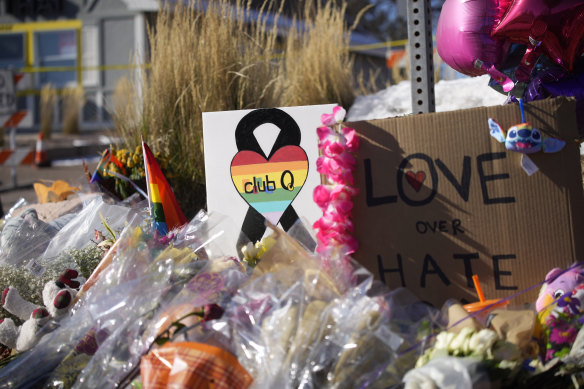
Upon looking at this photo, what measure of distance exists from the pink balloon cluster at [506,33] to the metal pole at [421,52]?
0.20m

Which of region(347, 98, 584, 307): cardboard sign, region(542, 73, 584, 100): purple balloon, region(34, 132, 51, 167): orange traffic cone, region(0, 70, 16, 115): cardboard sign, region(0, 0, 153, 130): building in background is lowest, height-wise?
region(347, 98, 584, 307): cardboard sign

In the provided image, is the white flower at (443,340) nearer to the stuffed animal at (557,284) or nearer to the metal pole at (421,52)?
the stuffed animal at (557,284)

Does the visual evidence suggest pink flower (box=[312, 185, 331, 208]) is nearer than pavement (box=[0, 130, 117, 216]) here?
Yes

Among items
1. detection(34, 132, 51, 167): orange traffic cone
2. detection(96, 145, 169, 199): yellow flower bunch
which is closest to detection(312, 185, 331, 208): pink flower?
detection(96, 145, 169, 199): yellow flower bunch

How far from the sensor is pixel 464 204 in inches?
64.5

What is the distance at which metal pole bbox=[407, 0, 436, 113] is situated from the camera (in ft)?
6.86

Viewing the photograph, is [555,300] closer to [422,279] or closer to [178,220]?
[422,279]

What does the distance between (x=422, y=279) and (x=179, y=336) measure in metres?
0.71

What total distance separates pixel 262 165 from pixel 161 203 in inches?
16.1

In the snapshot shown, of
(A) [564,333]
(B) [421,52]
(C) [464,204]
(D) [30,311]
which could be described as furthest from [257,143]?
(A) [564,333]

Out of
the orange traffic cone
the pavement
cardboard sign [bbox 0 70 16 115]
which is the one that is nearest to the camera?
cardboard sign [bbox 0 70 16 115]

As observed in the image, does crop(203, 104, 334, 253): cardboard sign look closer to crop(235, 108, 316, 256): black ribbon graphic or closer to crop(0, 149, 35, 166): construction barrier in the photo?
crop(235, 108, 316, 256): black ribbon graphic

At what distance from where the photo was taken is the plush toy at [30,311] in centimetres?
154

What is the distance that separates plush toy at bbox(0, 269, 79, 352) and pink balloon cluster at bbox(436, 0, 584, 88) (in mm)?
1360
